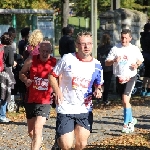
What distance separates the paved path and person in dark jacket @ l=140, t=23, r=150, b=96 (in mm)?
2507

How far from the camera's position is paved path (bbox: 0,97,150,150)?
1023cm

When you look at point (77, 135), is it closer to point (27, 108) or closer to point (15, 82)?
point (27, 108)

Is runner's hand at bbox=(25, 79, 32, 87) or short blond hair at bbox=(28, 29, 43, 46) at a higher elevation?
short blond hair at bbox=(28, 29, 43, 46)

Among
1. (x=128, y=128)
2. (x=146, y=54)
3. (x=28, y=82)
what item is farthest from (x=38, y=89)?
(x=146, y=54)

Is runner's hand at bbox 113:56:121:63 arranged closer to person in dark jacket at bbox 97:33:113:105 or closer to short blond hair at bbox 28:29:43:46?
short blond hair at bbox 28:29:43:46

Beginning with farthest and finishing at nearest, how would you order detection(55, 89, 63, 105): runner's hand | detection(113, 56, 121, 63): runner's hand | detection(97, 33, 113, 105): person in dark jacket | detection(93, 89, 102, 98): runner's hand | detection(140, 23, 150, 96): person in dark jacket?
detection(140, 23, 150, 96): person in dark jacket
detection(97, 33, 113, 105): person in dark jacket
detection(113, 56, 121, 63): runner's hand
detection(93, 89, 102, 98): runner's hand
detection(55, 89, 63, 105): runner's hand

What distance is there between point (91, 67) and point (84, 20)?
55.7 meters

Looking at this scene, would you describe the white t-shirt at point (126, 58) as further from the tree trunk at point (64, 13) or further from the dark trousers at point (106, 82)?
the tree trunk at point (64, 13)

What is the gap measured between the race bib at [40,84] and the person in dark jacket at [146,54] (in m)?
8.10

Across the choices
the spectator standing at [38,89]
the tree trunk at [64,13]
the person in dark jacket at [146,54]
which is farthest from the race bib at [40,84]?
the tree trunk at [64,13]

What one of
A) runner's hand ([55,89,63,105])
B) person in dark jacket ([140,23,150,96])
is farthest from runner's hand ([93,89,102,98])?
person in dark jacket ([140,23,150,96])

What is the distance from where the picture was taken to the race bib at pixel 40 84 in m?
8.45

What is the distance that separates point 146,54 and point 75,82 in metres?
9.69

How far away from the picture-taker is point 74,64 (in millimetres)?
7363
